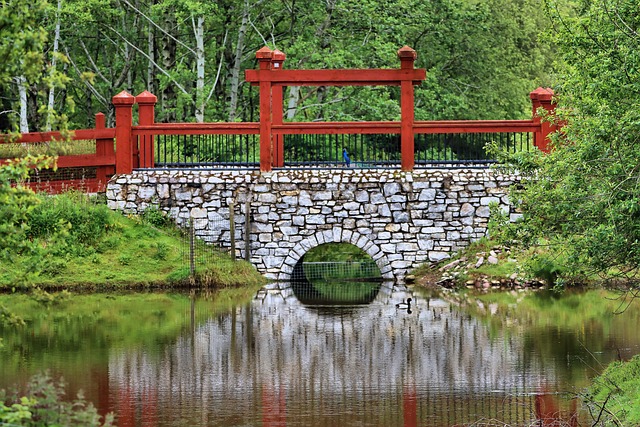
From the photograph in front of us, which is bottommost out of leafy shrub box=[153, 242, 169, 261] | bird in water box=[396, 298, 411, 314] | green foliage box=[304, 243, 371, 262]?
bird in water box=[396, 298, 411, 314]

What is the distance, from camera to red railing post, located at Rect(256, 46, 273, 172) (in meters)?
23.4

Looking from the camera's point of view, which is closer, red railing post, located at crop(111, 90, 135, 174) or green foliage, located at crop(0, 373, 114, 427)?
green foliage, located at crop(0, 373, 114, 427)

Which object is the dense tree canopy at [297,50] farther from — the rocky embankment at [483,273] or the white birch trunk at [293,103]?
the rocky embankment at [483,273]

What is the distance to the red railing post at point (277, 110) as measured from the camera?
23.9 metres

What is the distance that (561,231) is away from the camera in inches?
549

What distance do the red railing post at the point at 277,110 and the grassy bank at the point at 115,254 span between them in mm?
2134

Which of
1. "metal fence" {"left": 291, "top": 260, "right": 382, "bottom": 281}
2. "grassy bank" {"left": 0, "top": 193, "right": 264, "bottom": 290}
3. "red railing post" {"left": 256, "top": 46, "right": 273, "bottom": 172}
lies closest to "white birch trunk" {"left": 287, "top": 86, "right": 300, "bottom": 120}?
"metal fence" {"left": 291, "top": 260, "right": 382, "bottom": 281}

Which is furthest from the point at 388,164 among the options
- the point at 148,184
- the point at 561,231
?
the point at 561,231

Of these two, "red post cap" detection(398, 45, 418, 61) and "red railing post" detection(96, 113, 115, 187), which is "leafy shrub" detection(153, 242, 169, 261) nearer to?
"red railing post" detection(96, 113, 115, 187)

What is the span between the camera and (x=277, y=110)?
2438cm

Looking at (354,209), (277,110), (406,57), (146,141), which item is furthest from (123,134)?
(406,57)

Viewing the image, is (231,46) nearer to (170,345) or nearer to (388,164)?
(388,164)

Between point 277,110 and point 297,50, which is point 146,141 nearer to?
point 277,110

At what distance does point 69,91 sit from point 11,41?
29633 millimetres
